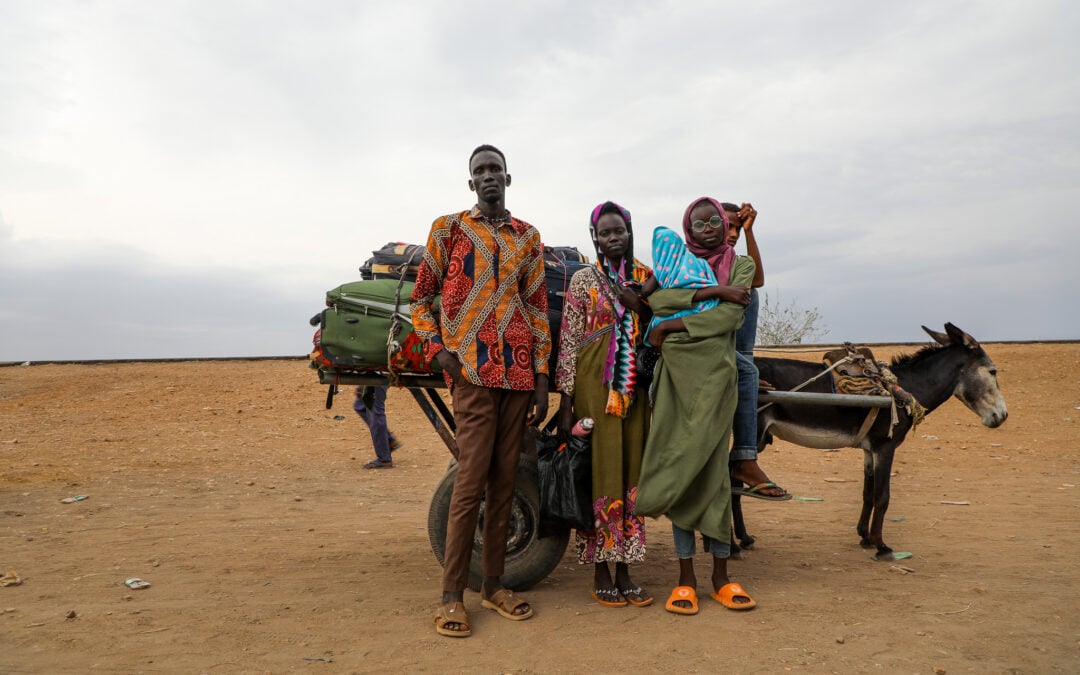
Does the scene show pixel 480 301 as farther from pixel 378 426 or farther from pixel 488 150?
pixel 378 426

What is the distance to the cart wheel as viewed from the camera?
478cm

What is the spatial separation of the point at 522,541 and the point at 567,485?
0.71 meters

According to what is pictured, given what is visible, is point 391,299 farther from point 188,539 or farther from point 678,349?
point 188,539

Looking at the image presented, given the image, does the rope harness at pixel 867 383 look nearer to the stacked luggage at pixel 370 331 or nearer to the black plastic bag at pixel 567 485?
the black plastic bag at pixel 567 485

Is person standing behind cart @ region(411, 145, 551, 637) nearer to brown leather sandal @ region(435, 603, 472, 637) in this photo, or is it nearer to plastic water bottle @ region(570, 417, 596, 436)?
brown leather sandal @ region(435, 603, 472, 637)

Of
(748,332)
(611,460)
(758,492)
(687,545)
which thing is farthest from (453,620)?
(748,332)

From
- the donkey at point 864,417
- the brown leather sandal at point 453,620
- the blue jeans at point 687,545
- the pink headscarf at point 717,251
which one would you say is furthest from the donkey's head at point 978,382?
the brown leather sandal at point 453,620

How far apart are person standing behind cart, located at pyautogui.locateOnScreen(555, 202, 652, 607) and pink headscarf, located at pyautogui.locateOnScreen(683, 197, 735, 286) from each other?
1.28 ft

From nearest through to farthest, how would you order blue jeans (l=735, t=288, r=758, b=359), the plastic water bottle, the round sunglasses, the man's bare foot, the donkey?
1. the plastic water bottle
2. the round sunglasses
3. the man's bare foot
4. blue jeans (l=735, t=288, r=758, b=359)
5. the donkey

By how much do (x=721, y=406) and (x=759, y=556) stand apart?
2277 millimetres

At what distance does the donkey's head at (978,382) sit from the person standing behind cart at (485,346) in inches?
166

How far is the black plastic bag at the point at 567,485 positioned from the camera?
4383 mm

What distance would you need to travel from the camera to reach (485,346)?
13.8 ft

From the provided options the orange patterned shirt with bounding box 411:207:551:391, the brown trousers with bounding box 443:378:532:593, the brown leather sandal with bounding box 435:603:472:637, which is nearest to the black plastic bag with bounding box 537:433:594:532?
the brown trousers with bounding box 443:378:532:593
